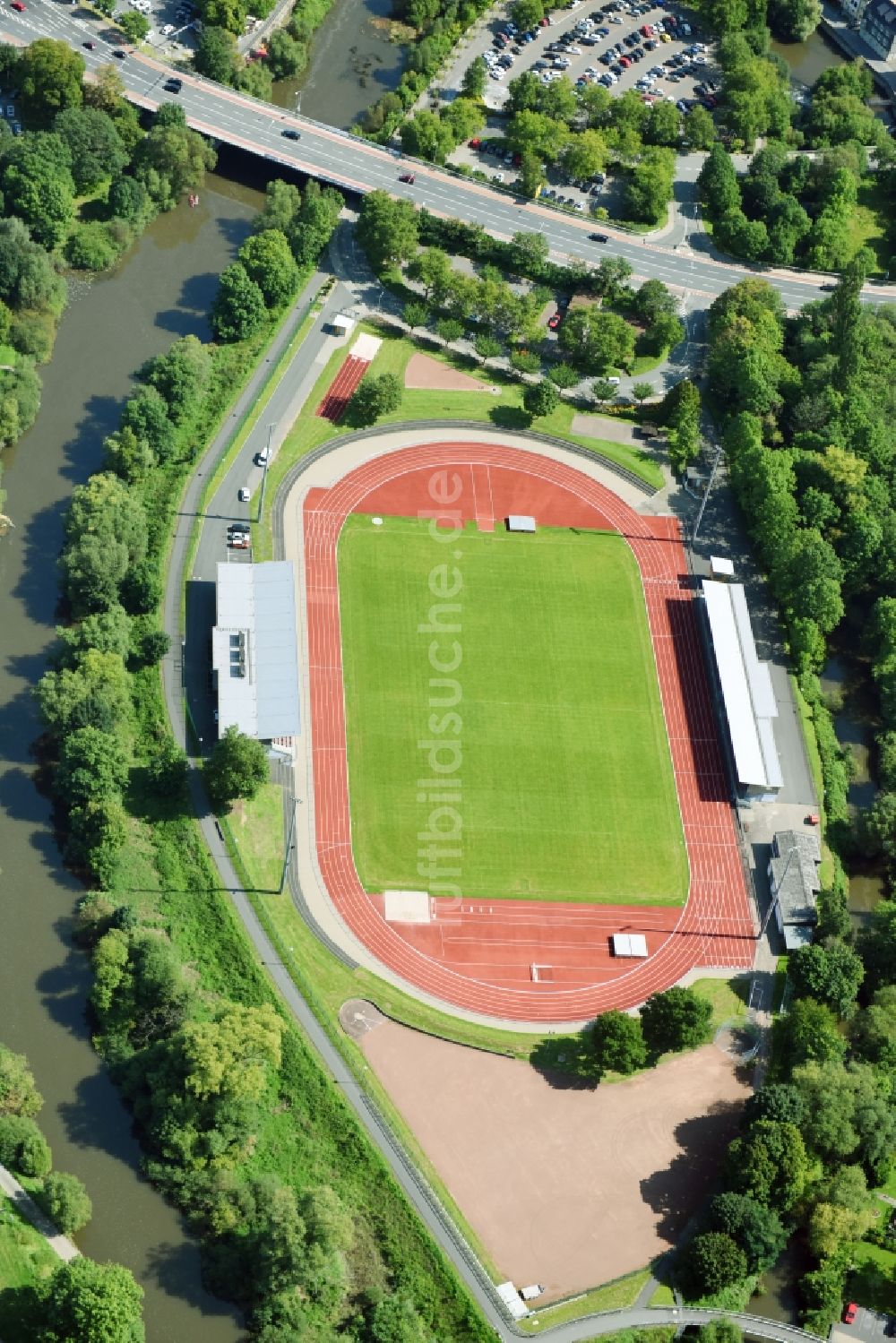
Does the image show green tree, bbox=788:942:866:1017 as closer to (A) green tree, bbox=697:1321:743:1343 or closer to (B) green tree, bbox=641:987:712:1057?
(B) green tree, bbox=641:987:712:1057

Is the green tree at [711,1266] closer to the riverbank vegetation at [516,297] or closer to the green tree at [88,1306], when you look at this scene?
the green tree at [88,1306]

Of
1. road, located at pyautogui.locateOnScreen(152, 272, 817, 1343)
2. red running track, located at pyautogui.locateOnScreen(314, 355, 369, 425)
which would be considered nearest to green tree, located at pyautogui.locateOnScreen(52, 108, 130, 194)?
road, located at pyautogui.locateOnScreen(152, 272, 817, 1343)

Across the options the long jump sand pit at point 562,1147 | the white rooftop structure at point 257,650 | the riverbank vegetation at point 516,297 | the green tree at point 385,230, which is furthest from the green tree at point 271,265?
the long jump sand pit at point 562,1147

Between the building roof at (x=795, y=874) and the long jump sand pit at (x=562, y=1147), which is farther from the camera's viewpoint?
the building roof at (x=795, y=874)

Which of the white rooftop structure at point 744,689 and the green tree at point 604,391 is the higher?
the green tree at point 604,391

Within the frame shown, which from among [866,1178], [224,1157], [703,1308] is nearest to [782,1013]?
[866,1178]

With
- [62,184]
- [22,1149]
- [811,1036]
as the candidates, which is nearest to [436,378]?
[62,184]

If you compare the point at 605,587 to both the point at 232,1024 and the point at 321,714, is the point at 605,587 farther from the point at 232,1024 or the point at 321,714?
the point at 232,1024
